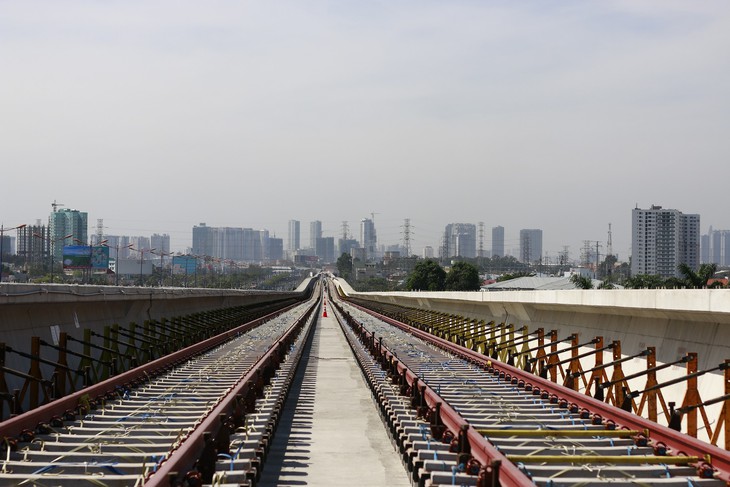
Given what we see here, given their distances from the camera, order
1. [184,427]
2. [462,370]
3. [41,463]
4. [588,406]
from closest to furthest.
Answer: [41,463] < [184,427] < [588,406] < [462,370]

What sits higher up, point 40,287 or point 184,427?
point 40,287

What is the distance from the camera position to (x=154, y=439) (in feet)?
33.9

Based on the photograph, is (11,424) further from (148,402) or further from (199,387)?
(199,387)

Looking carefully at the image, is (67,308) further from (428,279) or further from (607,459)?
(428,279)

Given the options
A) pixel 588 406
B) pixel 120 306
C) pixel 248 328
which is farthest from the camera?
pixel 248 328

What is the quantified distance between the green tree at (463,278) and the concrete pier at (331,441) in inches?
5094

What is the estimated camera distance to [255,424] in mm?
12875

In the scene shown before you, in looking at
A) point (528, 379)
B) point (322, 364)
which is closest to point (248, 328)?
point (322, 364)

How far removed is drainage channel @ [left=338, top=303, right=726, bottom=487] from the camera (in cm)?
824

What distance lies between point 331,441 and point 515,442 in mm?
4375

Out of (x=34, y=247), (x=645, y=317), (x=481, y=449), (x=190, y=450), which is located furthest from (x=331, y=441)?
(x=34, y=247)

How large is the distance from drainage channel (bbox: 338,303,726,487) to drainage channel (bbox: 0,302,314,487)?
1.94m

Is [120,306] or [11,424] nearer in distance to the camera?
[11,424]

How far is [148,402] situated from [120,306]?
15.0 metres
